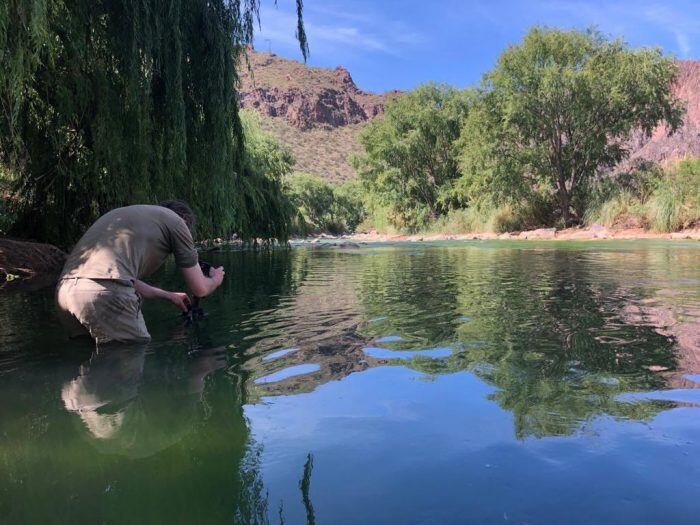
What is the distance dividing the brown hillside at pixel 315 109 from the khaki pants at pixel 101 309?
81.7 m

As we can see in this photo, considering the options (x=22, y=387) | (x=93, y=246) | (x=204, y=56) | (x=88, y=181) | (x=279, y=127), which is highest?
(x=279, y=127)

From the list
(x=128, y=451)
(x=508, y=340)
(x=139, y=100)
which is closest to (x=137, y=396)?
(x=128, y=451)

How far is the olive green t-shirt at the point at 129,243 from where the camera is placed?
163 inches

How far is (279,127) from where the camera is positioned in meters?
98.6

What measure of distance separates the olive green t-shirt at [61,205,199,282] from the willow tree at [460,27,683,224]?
106 ft

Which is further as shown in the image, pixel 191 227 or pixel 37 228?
pixel 37 228

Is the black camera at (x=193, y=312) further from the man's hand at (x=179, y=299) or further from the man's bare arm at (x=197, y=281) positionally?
the man's bare arm at (x=197, y=281)

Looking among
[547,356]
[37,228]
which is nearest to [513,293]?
[547,356]

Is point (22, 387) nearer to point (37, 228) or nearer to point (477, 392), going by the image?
point (477, 392)

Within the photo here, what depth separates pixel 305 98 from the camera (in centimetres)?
15138

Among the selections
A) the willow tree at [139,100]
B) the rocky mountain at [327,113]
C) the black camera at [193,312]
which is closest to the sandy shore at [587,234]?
the willow tree at [139,100]

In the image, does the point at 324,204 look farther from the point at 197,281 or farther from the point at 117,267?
the point at 117,267

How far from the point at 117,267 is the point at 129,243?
9.2 inches

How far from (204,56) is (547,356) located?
234 inches
